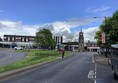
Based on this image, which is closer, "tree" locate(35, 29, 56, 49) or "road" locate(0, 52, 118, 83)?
"road" locate(0, 52, 118, 83)

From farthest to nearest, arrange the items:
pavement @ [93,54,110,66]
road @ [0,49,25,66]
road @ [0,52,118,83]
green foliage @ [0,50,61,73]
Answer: road @ [0,49,25,66], pavement @ [93,54,110,66], green foliage @ [0,50,61,73], road @ [0,52,118,83]

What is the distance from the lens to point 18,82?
17188mm

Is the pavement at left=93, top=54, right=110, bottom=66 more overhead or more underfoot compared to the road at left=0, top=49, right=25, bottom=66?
more underfoot

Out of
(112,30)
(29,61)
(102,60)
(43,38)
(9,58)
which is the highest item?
(43,38)

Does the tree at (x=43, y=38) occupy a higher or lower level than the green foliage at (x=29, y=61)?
higher

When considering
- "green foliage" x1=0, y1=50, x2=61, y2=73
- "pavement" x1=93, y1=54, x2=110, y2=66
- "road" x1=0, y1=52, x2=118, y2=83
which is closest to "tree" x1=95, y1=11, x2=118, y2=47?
"pavement" x1=93, y1=54, x2=110, y2=66

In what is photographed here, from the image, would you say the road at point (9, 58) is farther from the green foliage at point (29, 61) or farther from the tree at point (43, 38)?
the tree at point (43, 38)

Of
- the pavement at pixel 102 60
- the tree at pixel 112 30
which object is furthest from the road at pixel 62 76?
the tree at pixel 112 30

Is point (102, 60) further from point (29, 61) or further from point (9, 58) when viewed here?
point (9, 58)

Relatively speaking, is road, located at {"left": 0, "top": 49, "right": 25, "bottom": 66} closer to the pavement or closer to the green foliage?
the green foliage

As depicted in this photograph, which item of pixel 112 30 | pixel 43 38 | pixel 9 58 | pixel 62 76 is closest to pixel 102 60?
pixel 112 30

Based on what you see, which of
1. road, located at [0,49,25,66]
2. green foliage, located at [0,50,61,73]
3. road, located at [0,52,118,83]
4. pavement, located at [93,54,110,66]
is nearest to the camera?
road, located at [0,52,118,83]

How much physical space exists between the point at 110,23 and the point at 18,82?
49.0m

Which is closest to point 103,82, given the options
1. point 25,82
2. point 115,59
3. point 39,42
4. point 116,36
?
point 115,59
